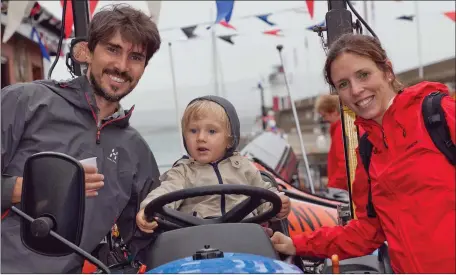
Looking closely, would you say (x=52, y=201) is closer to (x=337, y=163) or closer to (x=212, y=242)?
(x=212, y=242)

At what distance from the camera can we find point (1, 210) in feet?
5.92

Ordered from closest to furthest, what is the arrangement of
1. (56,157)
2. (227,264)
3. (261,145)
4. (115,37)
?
(56,157), (227,264), (115,37), (261,145)

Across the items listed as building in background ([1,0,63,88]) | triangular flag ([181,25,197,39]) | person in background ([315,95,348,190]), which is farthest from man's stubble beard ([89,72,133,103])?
building in background ([1,0,63,88])

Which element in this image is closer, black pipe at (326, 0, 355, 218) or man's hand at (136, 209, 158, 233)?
man's hand at (136, 209, 158, 233)

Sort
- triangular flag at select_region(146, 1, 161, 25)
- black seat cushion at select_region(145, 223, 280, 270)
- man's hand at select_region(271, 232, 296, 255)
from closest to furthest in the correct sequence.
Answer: black seat cushion at select_region(145, 223, 280, 270) < man's hand at select_region(271, 232, 296, 255) < triangular flag at select_region(146, 1, 161, 25)

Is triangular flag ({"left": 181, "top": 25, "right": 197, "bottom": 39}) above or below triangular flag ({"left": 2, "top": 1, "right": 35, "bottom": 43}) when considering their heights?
below

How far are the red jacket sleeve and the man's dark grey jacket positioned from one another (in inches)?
116

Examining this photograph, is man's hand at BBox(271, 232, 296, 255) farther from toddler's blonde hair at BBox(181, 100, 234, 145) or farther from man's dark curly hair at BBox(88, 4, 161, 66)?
man's dark curly hair at BBox(88, 4, 161, 66)

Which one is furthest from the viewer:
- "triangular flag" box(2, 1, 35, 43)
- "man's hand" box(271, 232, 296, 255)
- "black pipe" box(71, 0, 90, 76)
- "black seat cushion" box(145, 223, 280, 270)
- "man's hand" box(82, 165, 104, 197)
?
"triangular flag" box(2, 1, 35, 43)

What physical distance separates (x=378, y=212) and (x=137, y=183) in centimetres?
116

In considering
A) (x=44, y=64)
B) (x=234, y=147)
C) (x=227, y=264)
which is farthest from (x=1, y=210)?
(x=44, y=64)

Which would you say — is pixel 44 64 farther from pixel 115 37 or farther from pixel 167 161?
pixel 115 37

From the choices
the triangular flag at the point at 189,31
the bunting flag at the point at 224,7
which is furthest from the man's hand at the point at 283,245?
the triangular flag at the point at 189,31

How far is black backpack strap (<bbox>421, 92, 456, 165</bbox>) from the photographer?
183 centimetres
